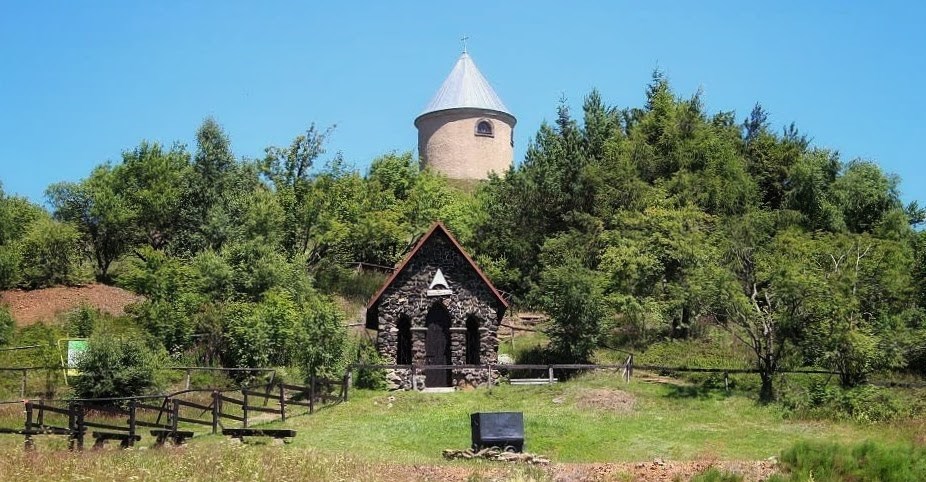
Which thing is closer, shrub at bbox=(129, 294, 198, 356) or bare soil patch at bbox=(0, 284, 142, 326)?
shrub at bbox=(129, 294, 198, 356)

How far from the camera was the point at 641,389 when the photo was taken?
108ft

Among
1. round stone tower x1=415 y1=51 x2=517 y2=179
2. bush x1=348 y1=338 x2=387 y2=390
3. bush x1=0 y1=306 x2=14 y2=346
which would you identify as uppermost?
round stone tower x1=415 y1=51 x2=517 y2=179

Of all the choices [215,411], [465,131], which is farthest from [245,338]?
[465,131]

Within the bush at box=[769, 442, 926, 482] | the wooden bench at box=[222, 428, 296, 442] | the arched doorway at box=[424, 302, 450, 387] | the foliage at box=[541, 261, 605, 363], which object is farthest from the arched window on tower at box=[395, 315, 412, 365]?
the bush at box=[769, 442, 926, 482]

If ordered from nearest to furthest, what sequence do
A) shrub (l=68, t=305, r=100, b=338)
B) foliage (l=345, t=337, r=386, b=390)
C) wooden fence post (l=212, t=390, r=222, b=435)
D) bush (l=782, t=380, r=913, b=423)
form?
1. wooden fence post (l=212, t=390, r=222, b=435)
2. bush (l=782, t=380, r=913, b=423)
3. foliage (l=345, t=337, r=386, b=390)
4. shrub (l=68, t=305, r=100, b=338)

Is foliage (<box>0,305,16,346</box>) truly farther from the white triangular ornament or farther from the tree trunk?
the tree trunk

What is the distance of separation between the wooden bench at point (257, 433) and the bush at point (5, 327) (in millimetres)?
17551

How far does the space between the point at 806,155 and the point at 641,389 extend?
1019 inches

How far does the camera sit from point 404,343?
1519 inches

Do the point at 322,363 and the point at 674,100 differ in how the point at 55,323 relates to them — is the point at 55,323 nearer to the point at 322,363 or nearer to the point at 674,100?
the point at 322,363

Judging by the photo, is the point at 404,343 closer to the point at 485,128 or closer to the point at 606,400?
the point at 606,400

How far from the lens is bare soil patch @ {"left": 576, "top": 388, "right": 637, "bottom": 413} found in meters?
30.4

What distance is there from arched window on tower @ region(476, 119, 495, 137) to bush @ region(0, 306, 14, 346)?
3753cm

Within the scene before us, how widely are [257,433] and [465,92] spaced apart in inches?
1961
